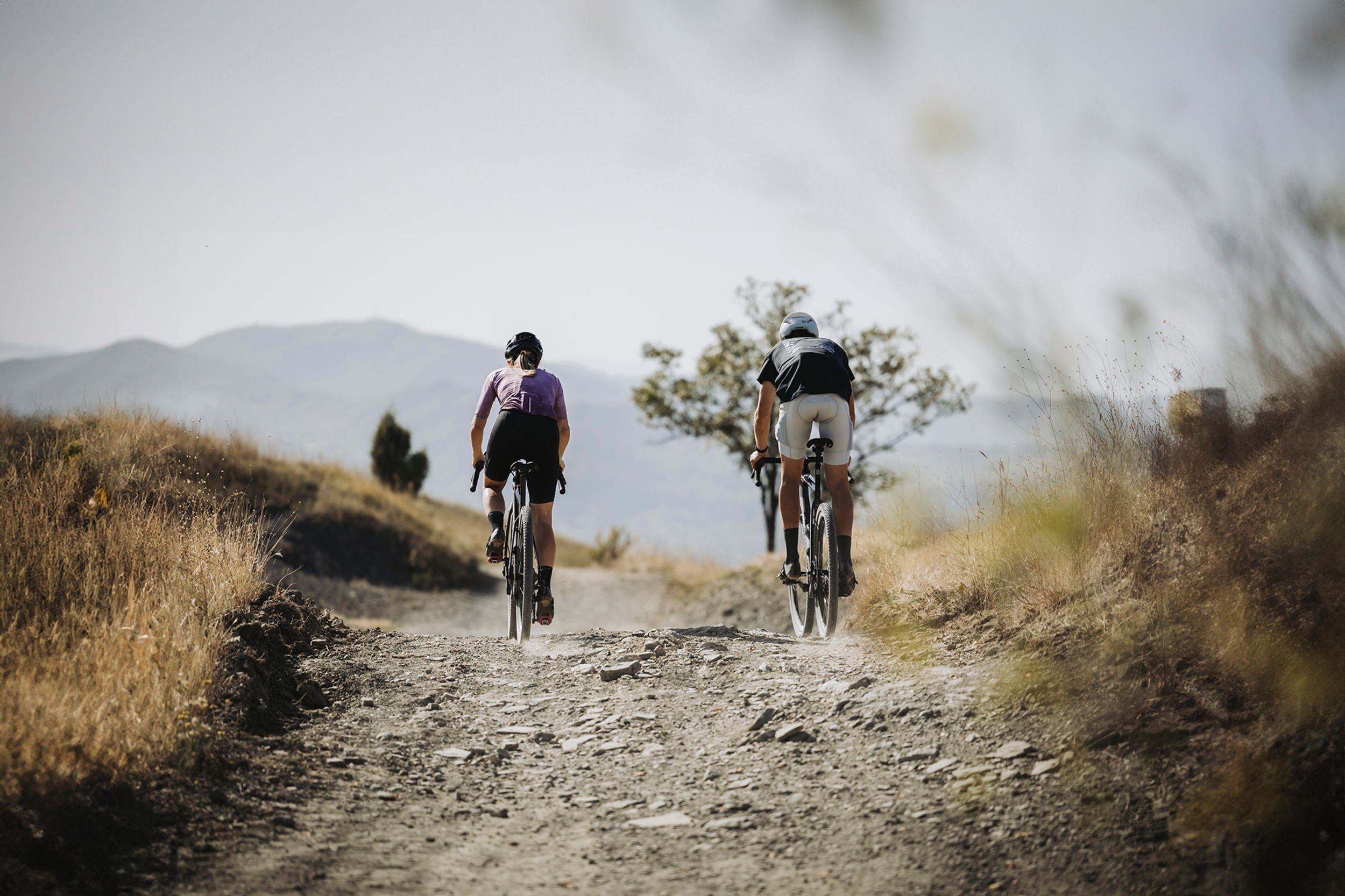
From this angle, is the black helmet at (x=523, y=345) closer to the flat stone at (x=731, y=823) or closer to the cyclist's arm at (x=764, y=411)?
the cyclist's arm at (x=764, y=411)

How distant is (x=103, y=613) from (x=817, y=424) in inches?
171

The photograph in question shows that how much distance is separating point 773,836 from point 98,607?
3.70 meters

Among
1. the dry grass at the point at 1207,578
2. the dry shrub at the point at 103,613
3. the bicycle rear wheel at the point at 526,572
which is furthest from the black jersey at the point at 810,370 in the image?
the dry shrub at the point at 103,613

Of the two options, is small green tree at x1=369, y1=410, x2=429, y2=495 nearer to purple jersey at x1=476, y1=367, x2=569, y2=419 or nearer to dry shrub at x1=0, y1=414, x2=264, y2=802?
dry shrub at x1=0, y1=414, x2=264, y2=802

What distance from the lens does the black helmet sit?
6754 mm

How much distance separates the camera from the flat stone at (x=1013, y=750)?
3.45m

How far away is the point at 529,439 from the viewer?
6457 millimetres

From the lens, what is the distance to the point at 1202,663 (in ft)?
11.4

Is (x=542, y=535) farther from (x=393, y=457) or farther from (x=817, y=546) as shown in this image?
(x=393, y=457)

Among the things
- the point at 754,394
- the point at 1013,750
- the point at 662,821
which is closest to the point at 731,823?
the point at 662,821

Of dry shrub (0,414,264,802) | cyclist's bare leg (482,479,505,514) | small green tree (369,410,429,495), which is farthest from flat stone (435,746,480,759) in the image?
small green tree (369,410,429,495)

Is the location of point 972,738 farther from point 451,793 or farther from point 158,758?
point 158,758

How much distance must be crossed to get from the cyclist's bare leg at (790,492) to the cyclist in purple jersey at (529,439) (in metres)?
1.59

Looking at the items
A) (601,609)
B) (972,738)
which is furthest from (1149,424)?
(601,609)
